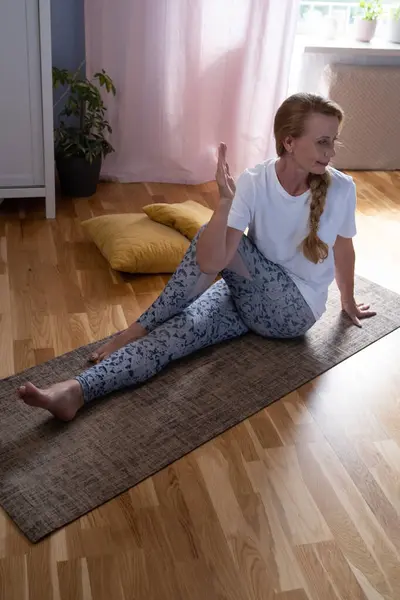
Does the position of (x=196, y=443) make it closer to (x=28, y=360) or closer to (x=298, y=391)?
(x=298, y=391)

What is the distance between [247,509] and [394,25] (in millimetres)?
3093

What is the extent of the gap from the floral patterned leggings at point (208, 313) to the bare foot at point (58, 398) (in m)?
0.10

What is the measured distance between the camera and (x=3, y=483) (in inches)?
72.6

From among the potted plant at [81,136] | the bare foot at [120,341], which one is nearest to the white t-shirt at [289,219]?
the bare foot at [120,341]

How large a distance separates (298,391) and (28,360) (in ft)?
2.59

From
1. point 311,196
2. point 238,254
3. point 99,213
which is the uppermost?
point 311,196

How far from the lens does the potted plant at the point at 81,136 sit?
344 centimetres

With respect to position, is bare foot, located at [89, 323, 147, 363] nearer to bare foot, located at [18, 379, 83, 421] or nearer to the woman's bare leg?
the woman's bare leg

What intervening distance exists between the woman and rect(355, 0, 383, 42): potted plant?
202 centimetres

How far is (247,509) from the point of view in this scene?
5.97ft

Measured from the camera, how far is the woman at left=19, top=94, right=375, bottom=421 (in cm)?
219

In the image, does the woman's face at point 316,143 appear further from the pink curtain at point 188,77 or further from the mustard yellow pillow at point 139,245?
the pink curtain at point 188,77

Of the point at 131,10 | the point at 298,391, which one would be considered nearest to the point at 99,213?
the point at 131,10

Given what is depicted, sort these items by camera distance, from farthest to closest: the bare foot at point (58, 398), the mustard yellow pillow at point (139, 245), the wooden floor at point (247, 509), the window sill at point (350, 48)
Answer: the window sill at point (350, 48), the mustard yellow pillow at point (139, 245), the bare foot at point (58, 398), the wooden floor at point (247, 509)
